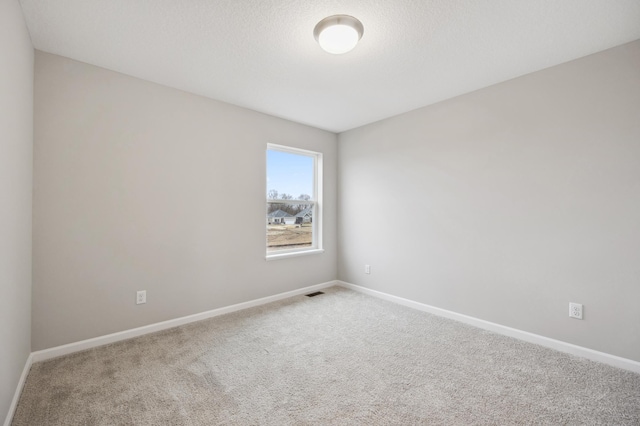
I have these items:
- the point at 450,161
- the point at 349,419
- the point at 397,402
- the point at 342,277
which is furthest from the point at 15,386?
the point at 450,161

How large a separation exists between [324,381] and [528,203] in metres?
2.37

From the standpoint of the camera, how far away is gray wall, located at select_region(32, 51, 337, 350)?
7.27 ft

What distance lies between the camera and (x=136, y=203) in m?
2.59

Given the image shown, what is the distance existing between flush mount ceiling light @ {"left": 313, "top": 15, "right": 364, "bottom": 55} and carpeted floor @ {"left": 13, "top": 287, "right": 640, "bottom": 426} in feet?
7.78

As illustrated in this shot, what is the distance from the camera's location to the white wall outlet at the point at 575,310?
2.27m

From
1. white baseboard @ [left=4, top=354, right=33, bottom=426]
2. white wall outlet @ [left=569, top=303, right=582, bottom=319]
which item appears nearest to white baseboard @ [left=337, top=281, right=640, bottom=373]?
white wall outlet @ [left=569, top=303, right=582, bottom=319]

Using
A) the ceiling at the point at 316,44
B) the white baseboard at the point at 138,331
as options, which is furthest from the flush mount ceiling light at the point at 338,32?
the white baseboard at the point at 138,331

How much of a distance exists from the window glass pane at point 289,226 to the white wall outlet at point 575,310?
3.00 m

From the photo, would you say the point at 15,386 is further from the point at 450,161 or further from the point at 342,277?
the point at 450,161

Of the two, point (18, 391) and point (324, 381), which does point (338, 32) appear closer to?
point (324, 381)

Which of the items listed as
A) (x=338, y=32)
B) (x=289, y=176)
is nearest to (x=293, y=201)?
(x=289, y=176)

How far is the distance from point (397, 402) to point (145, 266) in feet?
8.09

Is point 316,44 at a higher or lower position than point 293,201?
higher

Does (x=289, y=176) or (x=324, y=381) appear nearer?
(x=324, y=381)
